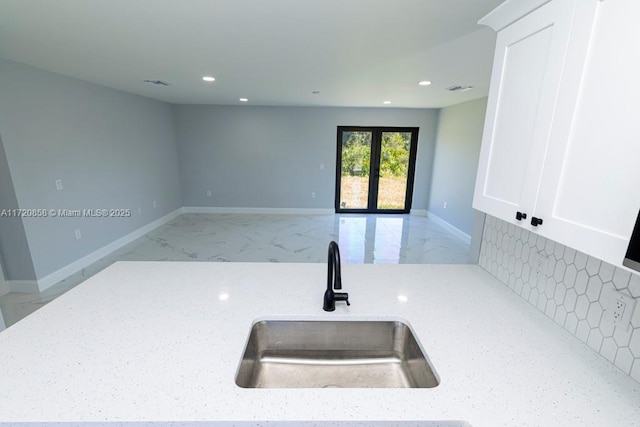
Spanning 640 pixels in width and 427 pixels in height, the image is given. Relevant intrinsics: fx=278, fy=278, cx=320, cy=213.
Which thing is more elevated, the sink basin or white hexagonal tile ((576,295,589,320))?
white hexagonal tile ((576,295,589,320))

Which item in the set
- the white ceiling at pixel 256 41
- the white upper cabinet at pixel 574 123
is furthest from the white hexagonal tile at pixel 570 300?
the white ceiling at pixel 256 41

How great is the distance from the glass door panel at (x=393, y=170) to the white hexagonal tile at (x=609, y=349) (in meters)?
5.55

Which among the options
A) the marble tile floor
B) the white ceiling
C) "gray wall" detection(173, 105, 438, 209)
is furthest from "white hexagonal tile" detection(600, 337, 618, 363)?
"gray wall" detection(173, 105, 438, 209)

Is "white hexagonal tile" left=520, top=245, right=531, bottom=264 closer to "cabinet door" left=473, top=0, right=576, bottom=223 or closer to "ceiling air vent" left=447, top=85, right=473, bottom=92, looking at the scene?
"cabinet door" left=473, top=0, right=576, bottom=223

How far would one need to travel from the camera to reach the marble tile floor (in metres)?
3.81

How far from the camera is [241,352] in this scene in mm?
908

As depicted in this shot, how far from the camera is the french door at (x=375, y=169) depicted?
611 cm

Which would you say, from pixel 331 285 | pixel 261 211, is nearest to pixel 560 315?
pixel 331 285

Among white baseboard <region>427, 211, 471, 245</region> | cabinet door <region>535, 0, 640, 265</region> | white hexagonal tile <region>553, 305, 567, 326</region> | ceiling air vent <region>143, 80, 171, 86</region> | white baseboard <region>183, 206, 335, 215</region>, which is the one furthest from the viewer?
white baseboard <region>183, 206, 335, 215</region>

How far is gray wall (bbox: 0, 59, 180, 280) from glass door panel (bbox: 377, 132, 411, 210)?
4632 millimetres

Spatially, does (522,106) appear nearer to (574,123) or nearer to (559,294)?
(574,123)

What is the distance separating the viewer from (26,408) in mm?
702

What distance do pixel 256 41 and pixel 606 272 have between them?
7.71 feet

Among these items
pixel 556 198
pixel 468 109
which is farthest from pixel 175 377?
pixel 468 109
